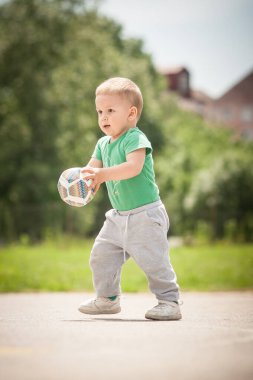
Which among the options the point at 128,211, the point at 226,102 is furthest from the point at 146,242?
the point at 226,102

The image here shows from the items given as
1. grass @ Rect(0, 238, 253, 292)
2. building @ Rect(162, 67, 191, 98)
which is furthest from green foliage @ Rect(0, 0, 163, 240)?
building @ Rect(162, 67, 191, 98)

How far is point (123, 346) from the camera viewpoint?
3498mm

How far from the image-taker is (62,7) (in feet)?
90.3

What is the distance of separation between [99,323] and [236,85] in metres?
57.4

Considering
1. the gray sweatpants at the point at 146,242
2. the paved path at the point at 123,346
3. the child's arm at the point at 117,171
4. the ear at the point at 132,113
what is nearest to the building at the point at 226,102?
the ear at the point at 132,113

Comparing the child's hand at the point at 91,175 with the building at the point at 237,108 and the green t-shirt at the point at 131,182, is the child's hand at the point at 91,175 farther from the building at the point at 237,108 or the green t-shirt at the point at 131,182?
the building at the point at 237,108

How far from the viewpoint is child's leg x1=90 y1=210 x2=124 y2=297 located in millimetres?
5016

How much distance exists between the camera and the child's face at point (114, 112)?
194 inches

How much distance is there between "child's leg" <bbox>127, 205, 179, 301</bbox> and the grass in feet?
10.4

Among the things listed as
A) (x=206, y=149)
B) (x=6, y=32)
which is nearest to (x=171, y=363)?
(x=6, y=32)

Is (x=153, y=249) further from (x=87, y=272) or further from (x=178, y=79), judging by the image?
(x=178, y=79)

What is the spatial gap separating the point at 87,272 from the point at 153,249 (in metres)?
5.12

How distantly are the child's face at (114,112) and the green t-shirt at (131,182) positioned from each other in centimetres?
8

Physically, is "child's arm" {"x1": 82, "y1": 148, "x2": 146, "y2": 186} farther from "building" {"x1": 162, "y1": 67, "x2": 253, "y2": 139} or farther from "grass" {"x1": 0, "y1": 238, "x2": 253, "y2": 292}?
"building" {"x1": 162, "y1": 67, "x2": 253, "y2": 139}
